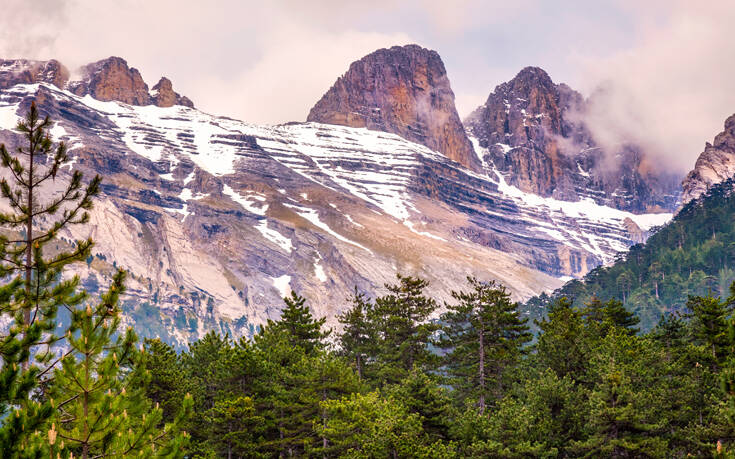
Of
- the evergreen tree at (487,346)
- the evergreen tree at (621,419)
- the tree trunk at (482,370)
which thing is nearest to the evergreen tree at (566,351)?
the evergreen tree at (487,346)

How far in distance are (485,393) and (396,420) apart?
54.3ft

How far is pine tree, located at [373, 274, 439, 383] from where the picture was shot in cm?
4944

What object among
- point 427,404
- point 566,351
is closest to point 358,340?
point 566,351

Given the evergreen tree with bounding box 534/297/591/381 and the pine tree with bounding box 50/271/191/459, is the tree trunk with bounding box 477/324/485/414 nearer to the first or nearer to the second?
the evergreen tree with bounding box 534/297/591/381

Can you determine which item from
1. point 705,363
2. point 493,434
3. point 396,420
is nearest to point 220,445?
point 396,420

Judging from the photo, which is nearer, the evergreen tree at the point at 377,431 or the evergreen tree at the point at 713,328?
the evergreen tree at the point at 377,431

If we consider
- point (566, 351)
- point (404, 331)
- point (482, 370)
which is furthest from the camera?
point (404, 331)

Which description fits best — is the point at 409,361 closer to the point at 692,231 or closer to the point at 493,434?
the point at 493,434

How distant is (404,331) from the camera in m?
50.6

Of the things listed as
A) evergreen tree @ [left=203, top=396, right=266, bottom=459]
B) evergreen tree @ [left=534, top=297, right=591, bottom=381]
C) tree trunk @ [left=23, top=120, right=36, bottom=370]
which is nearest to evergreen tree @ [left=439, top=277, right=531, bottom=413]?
evergreen tree @ [left=534, top=297, right=591, bottom=381]

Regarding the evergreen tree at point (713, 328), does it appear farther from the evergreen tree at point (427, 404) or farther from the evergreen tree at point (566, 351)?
the evergreen tree at point (427, 404)

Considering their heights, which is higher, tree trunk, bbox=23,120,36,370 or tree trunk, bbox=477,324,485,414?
tree trunk, bbox=23,120,36,370

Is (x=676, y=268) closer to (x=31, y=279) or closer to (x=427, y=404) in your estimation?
(x=427, y=404)

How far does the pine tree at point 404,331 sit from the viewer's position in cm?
4944
